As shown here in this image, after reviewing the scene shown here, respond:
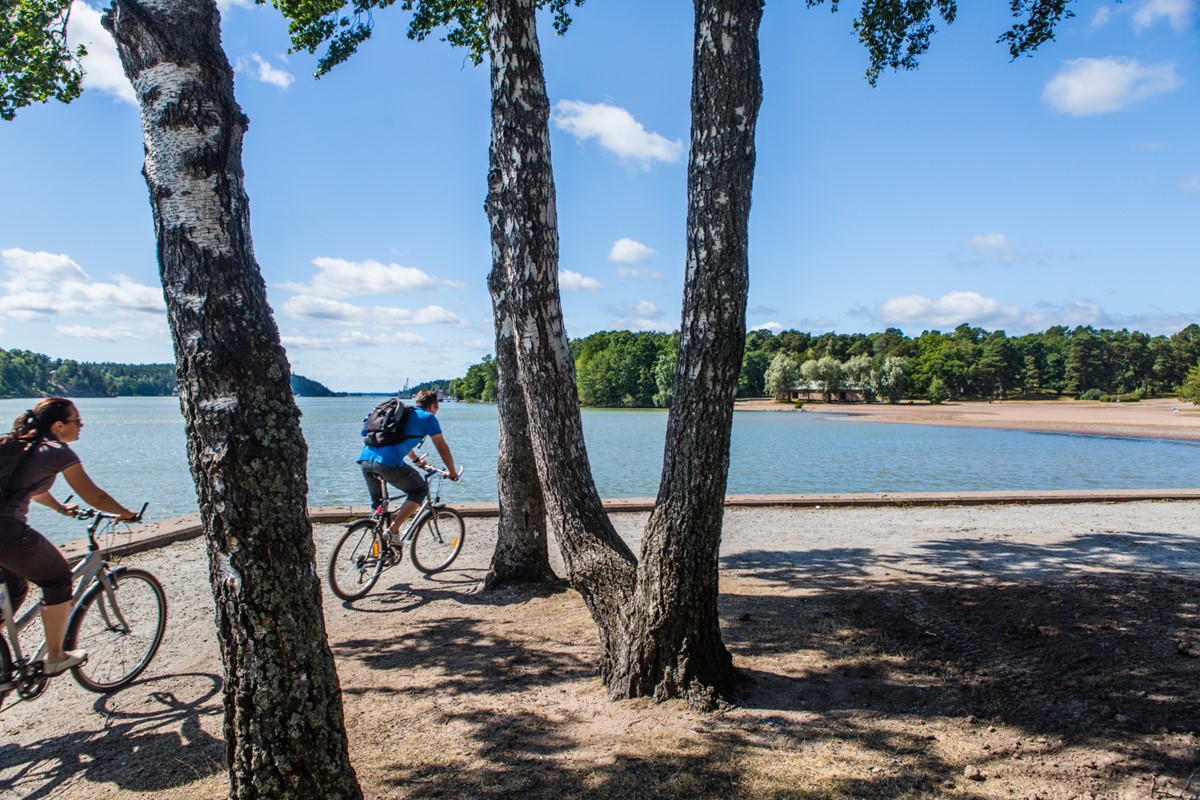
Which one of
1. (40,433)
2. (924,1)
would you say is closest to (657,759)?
(40,433)

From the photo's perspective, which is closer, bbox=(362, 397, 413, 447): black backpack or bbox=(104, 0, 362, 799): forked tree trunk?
bbox=(104, 0, 362, 799): forked tree trunk

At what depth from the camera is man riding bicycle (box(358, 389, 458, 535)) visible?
656 centimetres

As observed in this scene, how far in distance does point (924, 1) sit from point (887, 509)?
648 centimetres

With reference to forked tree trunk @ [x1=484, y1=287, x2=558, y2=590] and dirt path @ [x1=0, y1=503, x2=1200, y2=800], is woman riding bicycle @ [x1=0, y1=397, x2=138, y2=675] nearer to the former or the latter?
dirt path @ [x1=0, y1=503, x2=1200, y2=800]

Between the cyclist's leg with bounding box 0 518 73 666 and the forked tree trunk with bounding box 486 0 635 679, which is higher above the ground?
the forked tree trunk with bounding box 486 0 635 679

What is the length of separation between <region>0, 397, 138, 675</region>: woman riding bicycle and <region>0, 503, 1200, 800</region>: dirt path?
0.54 metres

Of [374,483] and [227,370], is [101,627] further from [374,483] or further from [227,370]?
[227,370]

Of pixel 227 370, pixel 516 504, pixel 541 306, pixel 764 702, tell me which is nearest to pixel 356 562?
pixel 516 504

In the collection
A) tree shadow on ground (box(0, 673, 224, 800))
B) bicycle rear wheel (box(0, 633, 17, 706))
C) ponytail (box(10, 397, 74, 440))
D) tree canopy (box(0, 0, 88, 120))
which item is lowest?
tree shadow on ground (box(0, 673, 224, 800))

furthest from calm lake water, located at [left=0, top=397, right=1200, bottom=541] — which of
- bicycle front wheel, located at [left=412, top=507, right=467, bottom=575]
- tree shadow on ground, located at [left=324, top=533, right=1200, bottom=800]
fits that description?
tree shadow on ground, located at [left=324, top=533, right=1200, bottom=800]

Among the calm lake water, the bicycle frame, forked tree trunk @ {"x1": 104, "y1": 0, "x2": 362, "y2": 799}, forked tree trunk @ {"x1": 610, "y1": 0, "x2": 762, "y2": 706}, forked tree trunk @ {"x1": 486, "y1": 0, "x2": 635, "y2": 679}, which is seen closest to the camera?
forked tree trunk @ {"x1": 104, "y1": 0, "x2": 362, "y2": 799}

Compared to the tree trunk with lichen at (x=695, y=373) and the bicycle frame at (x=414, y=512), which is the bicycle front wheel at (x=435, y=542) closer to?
the bicycle frame at (x=414, y=512)

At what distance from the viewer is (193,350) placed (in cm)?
222

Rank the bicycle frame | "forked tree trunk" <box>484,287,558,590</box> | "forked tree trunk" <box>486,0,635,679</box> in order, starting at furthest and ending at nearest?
the bicycle frame
"forked tree trunk" <box>484,287,558,590</box>
"forked tree trunk" <box>486,0,635,679</box>
